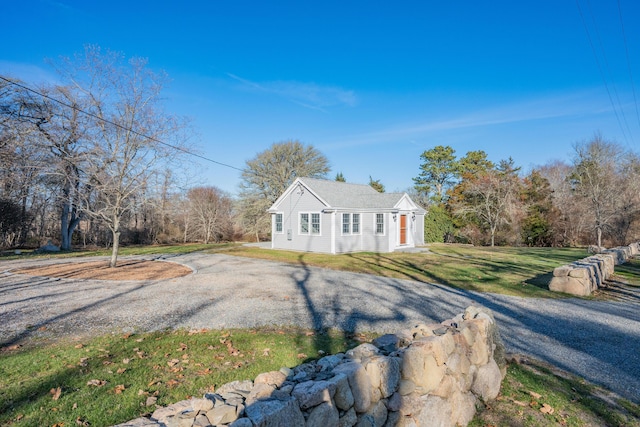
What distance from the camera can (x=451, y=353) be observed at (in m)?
3.62

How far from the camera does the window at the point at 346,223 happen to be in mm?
19375

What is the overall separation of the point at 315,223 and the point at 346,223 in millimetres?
1869

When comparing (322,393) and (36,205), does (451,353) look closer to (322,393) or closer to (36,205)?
(322,393)

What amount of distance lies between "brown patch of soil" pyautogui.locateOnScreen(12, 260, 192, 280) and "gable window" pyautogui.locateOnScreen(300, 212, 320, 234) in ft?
27.7

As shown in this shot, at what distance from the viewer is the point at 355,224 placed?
65.2 ft

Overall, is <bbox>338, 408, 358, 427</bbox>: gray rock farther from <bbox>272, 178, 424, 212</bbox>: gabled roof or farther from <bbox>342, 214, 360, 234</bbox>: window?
<bbox>342, 214, 360, 234</bbox>: window

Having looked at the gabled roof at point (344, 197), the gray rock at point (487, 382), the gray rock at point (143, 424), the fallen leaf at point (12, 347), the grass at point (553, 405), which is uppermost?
the gabled roof at point (344, 197)

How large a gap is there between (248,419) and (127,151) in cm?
1244

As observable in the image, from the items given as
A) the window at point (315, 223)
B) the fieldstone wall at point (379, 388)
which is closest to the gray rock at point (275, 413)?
the fieldstone wall at point (379, 388)

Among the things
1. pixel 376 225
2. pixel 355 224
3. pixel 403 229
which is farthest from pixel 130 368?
pixel 403 229

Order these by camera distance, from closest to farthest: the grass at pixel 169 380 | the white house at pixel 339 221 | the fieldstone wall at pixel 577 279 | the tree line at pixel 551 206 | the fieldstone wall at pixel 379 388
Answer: the fieldstone wall at pixel 379 388, the grass at pixel 169 380, the fieldstone wall at pixel 577 279, the white house at pixel 339 221, the tree line at pixel 551 206

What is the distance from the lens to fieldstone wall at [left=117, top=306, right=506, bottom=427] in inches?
89.4

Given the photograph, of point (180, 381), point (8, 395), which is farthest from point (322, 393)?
point (8, 395)

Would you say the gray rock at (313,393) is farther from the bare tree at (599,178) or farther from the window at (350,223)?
the bare tree at (599,178)
